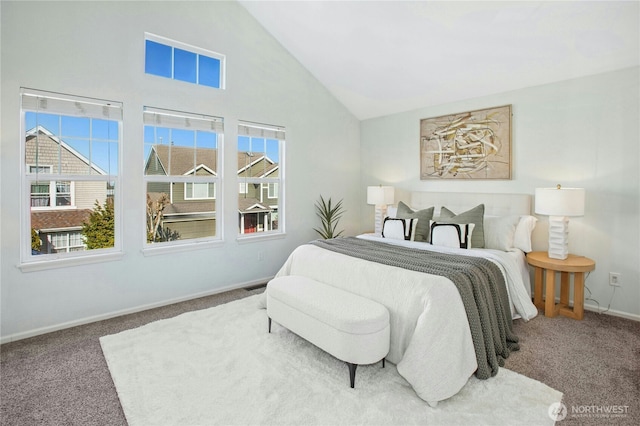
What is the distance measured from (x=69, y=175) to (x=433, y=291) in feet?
10.8

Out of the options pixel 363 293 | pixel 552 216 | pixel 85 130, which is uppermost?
pixel 85 130

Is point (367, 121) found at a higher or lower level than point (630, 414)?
higher

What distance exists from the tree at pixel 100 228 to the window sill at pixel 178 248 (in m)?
0.35

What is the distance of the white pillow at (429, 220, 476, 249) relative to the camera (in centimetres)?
350

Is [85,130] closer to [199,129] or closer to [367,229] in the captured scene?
[199,129]

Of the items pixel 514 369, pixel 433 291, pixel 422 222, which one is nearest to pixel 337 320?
pixel 433 291

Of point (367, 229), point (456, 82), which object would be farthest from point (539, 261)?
point (367, 229)

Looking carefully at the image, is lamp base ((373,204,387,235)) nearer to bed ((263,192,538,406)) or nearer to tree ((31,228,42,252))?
bed ((263,192,538,406))

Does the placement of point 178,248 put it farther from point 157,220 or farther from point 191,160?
point 191,160

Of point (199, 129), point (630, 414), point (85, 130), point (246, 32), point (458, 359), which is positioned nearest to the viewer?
point (630, 414)

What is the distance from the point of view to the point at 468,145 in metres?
4.37

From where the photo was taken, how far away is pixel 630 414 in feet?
6.33

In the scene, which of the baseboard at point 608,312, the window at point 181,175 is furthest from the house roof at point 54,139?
the baseboard at point 608,312

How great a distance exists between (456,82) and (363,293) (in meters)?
2.97
